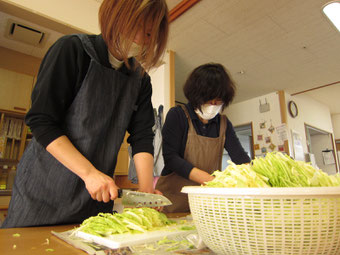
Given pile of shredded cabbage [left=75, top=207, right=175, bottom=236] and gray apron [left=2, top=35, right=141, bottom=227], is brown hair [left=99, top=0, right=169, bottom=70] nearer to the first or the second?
gray apron [left=2, top=35, right=141, bottom=227]

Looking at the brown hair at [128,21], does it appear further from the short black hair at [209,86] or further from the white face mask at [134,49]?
the short black hair at [209,86]

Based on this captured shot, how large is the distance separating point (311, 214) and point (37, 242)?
23.4 inches

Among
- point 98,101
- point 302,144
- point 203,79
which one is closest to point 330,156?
point 302,144

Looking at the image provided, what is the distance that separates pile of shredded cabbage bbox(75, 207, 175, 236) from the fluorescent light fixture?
2926 millimetres

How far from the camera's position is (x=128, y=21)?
839mm

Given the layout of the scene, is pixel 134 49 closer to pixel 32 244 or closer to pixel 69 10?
pixel 32 244

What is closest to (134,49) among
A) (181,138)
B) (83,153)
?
(83,153)

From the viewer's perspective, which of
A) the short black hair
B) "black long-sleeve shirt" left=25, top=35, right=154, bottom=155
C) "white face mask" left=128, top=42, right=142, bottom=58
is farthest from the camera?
the short black hair

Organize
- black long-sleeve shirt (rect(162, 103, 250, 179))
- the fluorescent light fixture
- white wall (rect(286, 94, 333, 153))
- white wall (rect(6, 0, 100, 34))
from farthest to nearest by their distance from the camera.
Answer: white wall (rect(286, 94, 333, 153)) < the fluorescent light fixture < white wall (rect(6, 0, 100, 34)) < black long-sleeve shirt (rect(162, 103, 250, 179))

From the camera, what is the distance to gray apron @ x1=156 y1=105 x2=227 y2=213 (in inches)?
54.5

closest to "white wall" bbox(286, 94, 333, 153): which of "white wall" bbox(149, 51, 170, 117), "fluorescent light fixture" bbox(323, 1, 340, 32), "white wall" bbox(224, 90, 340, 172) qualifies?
"white wall" bbox(224, 90, 340, 172)

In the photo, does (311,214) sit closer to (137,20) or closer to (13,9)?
(137,20)

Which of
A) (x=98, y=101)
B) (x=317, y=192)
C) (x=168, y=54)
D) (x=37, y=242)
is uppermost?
(x=168, y=54)

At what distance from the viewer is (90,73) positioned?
909 mm
